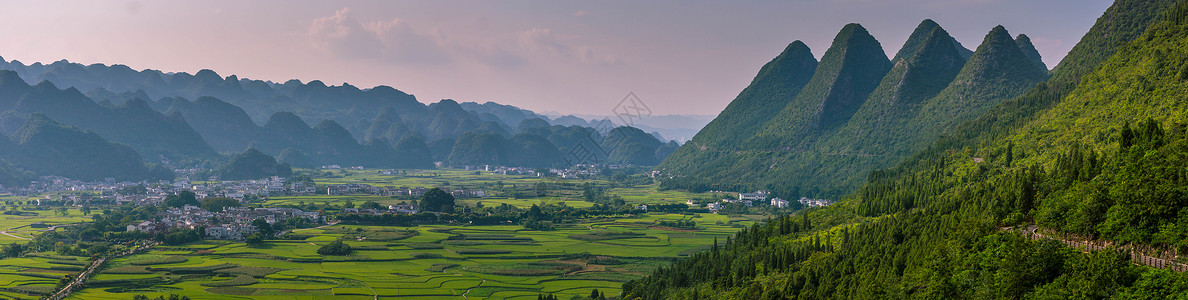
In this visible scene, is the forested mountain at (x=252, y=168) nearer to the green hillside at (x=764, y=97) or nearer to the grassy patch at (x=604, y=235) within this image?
the green hillside at (x=764, y=97)

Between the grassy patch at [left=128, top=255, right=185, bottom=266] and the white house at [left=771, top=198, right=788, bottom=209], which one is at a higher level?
the white house at [left=771, top=198, right=788, bottom=209]

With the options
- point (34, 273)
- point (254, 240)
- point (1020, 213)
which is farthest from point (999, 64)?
point (34, 273)

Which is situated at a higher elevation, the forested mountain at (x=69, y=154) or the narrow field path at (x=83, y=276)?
the forested mountain at (x=69, y=154)

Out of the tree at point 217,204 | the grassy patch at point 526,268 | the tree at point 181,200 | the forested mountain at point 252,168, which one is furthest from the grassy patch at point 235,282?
the forested mountain at point 252,168

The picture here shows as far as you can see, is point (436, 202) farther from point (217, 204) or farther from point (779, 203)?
point (779, 203)

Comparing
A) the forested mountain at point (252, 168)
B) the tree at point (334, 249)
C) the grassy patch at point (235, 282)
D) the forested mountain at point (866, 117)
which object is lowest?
the grassy patch at point (235, 282)

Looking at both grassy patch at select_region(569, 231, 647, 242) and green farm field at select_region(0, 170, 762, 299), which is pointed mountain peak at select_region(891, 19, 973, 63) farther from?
grassy patch at select_region(569, 231, 647, 242)

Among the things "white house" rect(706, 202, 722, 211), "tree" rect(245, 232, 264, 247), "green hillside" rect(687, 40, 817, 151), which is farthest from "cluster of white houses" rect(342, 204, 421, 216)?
"green hillside" rect(687, 40, 817, 151)
